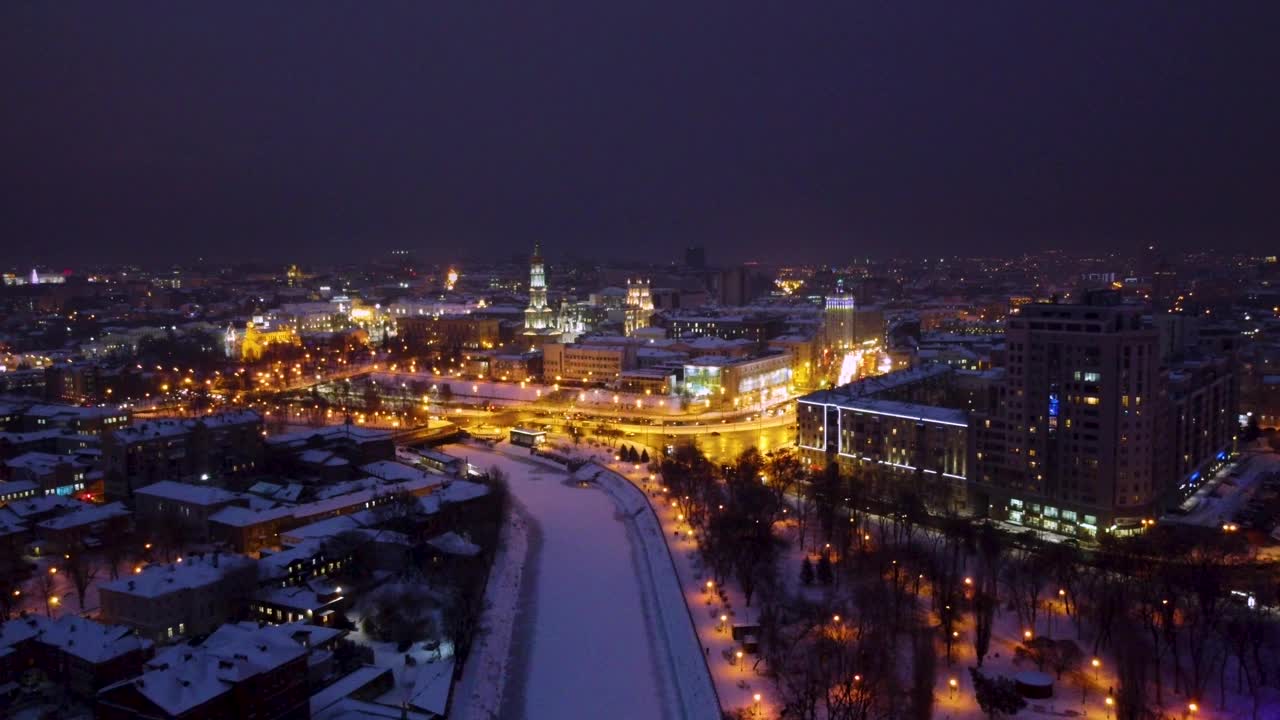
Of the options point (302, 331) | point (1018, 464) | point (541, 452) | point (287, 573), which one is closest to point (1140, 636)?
point (1018, 464)

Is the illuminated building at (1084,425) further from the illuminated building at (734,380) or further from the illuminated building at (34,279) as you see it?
the illuminated building at (34,279)

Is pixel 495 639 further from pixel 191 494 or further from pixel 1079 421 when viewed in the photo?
pixel 1079 421

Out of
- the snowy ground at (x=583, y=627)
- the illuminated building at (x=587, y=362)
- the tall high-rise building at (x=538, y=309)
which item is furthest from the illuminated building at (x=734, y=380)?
the tall high-rise building at (x=538, y=309)

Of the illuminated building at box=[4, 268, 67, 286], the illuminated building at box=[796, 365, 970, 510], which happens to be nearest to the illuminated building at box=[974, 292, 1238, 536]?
the illuminated building at box=[796, 365, 970, 510]

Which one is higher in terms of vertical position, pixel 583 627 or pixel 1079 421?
pixel 1079 421

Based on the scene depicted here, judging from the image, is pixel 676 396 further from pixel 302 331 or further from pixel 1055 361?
pixel 302 331

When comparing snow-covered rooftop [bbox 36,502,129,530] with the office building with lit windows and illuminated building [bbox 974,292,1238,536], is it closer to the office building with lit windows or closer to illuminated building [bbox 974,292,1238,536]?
the office building with lit windows

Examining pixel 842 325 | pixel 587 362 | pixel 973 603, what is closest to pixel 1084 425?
pixel 973 603
